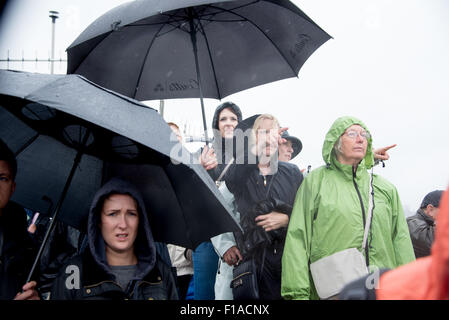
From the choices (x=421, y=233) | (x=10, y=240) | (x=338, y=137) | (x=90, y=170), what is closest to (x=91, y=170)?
(x=90, y=170)

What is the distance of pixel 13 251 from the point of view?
2645 millimetres

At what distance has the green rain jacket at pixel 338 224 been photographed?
121 inches

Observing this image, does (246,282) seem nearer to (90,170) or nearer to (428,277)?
(90,170)

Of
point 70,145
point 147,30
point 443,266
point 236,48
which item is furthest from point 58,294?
point 236,48

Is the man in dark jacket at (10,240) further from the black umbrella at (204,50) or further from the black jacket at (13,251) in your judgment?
the black umbrella at (204,50)

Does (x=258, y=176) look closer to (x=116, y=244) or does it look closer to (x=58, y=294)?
(x=116, y=244)

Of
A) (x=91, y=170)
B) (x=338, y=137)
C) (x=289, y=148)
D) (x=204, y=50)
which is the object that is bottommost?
(x=91, y=170)

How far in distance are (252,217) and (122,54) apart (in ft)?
5.50

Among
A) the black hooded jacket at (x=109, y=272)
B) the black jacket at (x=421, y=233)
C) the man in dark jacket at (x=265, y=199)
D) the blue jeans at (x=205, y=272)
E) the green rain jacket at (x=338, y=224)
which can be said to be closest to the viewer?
the black hooded jacket at (x=109, y=272)

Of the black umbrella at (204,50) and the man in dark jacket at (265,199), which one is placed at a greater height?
the black umbrella at (204,50)

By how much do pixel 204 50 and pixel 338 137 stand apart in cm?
139

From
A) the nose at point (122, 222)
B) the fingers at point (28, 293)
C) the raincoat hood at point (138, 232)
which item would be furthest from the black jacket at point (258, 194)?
the fingers at point (28, 293)

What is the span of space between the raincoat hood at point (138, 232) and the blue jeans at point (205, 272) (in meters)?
1.30

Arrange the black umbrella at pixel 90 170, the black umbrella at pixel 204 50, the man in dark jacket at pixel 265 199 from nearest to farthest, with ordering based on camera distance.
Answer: the black umbrella at pixel 90 170
the man in dark jacket at pixel 265 199
the black umbrella at pixel 204 50
